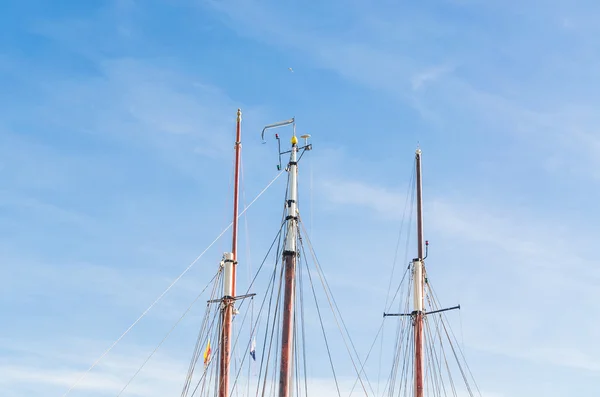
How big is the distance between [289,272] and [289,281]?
0.67 metres

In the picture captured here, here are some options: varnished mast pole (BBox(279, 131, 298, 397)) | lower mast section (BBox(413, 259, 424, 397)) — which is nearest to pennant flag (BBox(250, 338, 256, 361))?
varnished mast pole (BBox(279, 131, 298, 397))

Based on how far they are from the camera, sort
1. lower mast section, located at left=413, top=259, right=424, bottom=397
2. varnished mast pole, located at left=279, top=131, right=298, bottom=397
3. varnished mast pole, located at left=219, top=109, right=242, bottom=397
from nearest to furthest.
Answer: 1. varnished mast pole, located at left=279, top=131, right=298, bottom=397
2. varnished mast pole, located at left=219, top=109, right=242, bottom=397
3. lower mast section, located at left=413, top=259, right=424, bottom=397

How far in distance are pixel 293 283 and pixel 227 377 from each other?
33.6ft

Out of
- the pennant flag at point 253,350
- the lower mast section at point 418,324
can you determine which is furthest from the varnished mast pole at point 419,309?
the pennant flag at point 253,350

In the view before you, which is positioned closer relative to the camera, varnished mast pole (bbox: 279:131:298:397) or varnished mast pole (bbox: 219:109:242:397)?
varnished mast pole (bbox: 279:131:298:397)

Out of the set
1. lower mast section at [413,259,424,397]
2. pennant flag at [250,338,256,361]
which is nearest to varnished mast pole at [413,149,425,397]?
lower mast section at [413,259,424,397]

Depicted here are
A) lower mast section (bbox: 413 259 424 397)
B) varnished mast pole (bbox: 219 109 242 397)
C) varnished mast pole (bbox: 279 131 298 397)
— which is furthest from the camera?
lower mast section (bbox: 413 259 424 397)

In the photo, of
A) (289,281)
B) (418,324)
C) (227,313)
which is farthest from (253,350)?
(418,324)

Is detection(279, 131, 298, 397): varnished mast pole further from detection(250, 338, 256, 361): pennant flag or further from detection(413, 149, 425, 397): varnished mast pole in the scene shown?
detection(413, 149, 425, 397): varnished mast pole

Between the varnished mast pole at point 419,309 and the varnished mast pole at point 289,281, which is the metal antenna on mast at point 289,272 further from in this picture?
the varnished mast pole at point 419,309

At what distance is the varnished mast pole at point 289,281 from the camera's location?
6812 cm

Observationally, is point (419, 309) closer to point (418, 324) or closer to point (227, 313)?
point (418, 324)

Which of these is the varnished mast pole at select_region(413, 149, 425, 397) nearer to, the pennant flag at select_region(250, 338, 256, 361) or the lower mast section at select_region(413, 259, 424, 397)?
the lower mast section at select_region(413, 259, 424, 397)

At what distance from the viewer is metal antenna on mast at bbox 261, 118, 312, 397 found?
68188 millimetres
